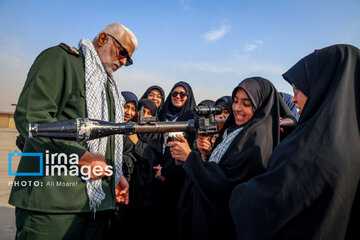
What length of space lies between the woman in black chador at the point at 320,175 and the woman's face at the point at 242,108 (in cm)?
118

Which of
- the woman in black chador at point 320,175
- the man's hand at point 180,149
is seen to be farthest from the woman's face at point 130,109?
the woman in black chador at point 320,175

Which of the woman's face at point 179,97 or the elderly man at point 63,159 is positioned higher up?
the woman's face at point 179,97

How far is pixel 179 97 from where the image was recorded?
5141mm

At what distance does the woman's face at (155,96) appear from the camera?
5512mm

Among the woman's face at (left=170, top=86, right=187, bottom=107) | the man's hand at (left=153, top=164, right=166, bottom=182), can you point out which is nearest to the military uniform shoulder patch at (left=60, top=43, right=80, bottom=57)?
the man's hand at (left=153, top=164, right=166, bottom=182)

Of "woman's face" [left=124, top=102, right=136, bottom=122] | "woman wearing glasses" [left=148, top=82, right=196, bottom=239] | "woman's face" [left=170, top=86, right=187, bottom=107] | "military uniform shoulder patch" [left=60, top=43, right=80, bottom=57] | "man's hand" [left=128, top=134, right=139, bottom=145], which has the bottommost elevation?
"woman wearing glasses" [left=148, top=82, right=196, bottom=239]

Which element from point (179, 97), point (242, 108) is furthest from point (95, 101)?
point (179, 97)

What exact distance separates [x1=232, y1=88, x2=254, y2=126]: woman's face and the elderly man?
153cm

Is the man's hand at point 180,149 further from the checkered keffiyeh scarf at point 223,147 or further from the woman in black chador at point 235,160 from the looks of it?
the checkered keffiyeh scarf at point 223,147

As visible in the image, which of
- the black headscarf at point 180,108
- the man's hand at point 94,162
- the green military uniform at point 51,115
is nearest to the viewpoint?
the green military uniform at point 51,115

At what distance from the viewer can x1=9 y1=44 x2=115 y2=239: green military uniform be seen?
5.65 feet

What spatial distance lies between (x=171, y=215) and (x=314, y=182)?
348cm

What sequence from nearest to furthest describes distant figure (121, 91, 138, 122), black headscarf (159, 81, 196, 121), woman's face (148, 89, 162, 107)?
distant figure (121, 91, 138, 122)
black headscarf (159, 81, 196, 121)
woman's face (148, 89, 162, 107)

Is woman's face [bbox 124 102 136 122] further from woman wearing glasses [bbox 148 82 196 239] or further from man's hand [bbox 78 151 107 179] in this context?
man's hand [bbox 78 151 107 179]
